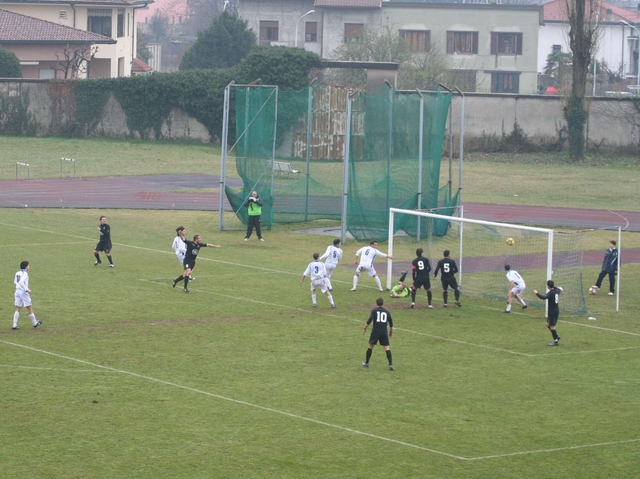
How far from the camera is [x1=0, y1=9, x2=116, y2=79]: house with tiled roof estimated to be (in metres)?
77.6

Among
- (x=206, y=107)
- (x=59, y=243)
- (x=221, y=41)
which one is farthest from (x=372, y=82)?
(x=59, y=243)

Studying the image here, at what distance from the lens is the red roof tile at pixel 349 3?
9681 cm

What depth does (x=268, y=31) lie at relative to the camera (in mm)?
101875

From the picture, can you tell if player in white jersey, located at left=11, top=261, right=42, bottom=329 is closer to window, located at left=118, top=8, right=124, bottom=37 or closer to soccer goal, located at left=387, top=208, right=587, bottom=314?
soccer goal, located at left=387, top=208, right=587, bottom=314

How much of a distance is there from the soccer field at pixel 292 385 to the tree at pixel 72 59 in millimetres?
53032

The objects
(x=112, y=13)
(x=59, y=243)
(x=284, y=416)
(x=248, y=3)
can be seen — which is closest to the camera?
(x=284, y=416)

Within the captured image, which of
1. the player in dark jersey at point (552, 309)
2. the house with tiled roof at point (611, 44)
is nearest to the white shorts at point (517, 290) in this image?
the player in dark jersey at point (552, 309)

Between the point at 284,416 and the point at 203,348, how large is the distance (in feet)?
16.2

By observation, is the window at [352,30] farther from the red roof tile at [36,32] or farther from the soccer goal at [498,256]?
the soccer goal at [498,256]

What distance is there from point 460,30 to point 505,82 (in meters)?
7.19

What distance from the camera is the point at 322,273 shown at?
24.7 meters

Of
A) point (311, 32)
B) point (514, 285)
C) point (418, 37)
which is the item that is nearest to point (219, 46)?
point (311, 32)

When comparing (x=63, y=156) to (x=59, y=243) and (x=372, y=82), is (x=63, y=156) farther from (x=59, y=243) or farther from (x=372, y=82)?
(x=59, y=243)

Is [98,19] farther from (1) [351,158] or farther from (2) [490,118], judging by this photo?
(1) [351,158]
